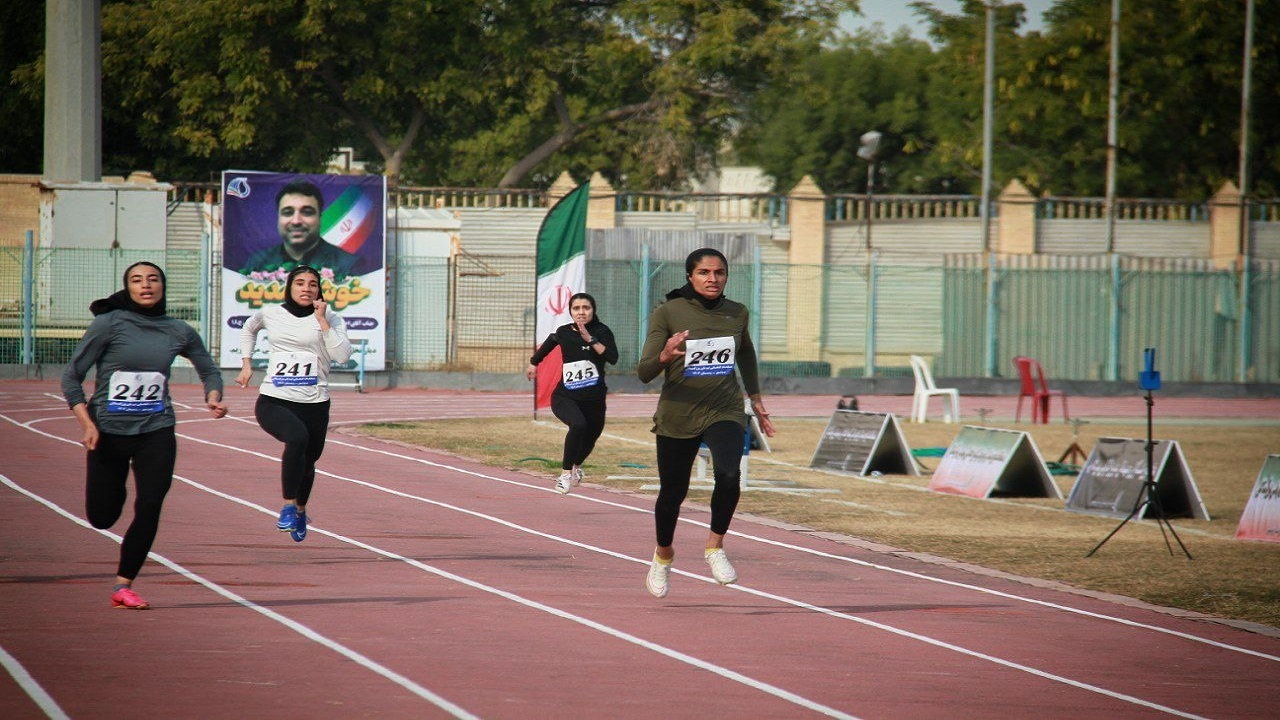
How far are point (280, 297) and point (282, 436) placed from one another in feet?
64.2

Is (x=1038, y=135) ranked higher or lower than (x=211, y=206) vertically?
higher

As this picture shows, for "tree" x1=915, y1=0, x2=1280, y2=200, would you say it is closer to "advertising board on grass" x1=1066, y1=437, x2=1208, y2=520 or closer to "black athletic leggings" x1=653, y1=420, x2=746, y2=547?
"advertising board on grass" x1=1066, y1=437, x2=1208, y2=520

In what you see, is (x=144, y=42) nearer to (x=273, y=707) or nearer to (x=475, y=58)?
(x=475, y=58)

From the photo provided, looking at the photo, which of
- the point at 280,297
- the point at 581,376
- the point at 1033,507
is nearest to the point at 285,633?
the point at 581,376

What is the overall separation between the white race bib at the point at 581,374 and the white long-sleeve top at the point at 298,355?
3844 mm

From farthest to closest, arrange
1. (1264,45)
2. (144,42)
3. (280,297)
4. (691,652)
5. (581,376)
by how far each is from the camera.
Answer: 1. (1264,45)
2. (144,42)
3. (280,297)
4. (581,376)
5. (691,652)

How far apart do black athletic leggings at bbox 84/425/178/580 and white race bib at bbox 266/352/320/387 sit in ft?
8.37

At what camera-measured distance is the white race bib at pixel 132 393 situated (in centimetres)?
812

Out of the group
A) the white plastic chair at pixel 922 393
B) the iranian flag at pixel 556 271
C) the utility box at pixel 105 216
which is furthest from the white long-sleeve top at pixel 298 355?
the utility box at pixel 105 216

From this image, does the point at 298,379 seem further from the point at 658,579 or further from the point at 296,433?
the point at 658,579

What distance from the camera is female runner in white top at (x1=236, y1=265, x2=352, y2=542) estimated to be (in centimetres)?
1075

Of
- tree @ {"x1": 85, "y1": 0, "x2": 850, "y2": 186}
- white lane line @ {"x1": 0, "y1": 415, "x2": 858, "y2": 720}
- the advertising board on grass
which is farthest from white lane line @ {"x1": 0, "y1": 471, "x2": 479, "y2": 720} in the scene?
tree @ {"x1": 85, "y1": 0, "x2": 850, "y2": 186}

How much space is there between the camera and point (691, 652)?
7582mm

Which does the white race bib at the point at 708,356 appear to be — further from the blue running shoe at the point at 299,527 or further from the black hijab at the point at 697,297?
the blue running shoe at the point at 299,527
